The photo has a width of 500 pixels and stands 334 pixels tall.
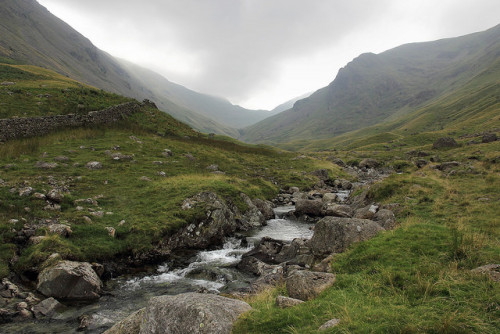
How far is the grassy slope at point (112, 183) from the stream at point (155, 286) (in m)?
2.80

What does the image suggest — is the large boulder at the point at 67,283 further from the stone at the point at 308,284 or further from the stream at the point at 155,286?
the stone at the point at 308,284

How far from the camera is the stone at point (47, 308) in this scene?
467 inches

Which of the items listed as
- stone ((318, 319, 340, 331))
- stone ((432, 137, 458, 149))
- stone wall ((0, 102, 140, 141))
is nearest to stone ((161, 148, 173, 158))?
stone wall ((0, 102, 140, 141))

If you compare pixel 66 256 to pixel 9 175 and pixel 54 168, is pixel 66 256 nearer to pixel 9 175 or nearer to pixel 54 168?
pixel 9 175

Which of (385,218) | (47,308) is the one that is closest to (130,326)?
(47,308)

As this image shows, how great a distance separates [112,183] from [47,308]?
15290 millimetres

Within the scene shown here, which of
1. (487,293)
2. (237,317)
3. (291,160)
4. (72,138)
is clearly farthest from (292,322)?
(291,160)

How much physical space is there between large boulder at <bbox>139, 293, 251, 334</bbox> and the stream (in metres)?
5.55

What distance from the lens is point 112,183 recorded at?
26.0 metres

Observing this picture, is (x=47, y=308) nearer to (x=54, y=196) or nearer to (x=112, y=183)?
(x=54, y=196)

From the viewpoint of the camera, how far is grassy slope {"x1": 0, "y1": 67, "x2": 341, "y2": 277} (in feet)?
54.4

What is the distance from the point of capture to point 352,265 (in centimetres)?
1091

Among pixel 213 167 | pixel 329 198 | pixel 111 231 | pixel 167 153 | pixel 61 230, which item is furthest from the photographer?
pixel 213 167

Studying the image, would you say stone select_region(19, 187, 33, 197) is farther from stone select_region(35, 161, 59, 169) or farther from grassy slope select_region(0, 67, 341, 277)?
stone select_region(35, 161, 59, 169)
